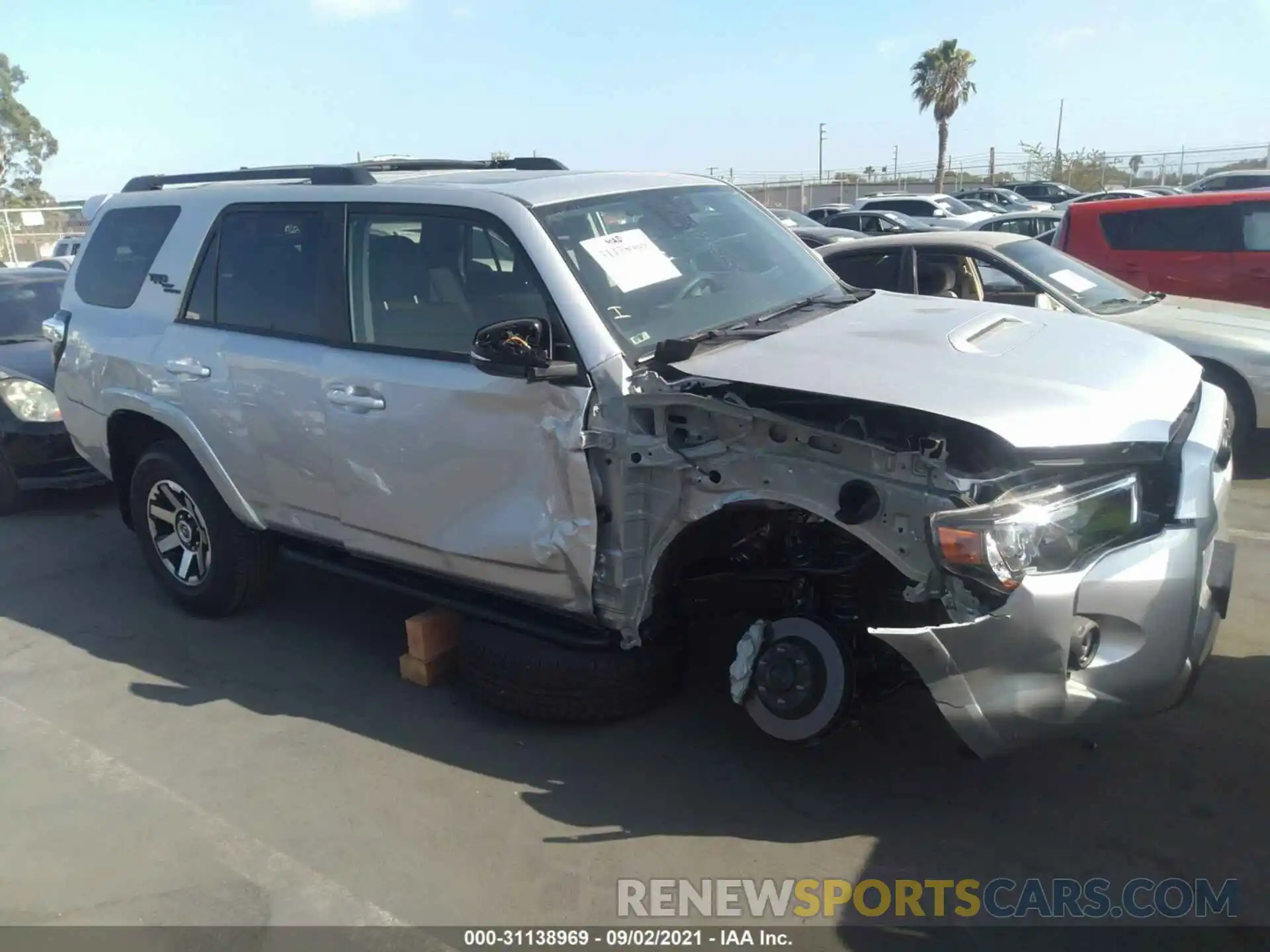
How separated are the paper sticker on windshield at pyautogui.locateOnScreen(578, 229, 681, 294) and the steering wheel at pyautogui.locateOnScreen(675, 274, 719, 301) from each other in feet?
0.22

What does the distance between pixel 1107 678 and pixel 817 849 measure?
3.30ft

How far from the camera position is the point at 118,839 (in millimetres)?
3400

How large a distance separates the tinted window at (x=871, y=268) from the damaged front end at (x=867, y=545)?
3.90 metres

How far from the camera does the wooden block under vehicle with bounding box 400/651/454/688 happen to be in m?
4.30

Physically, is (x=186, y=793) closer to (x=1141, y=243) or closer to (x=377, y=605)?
(x=377, y=605)

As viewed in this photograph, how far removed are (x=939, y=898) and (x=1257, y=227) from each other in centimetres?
754

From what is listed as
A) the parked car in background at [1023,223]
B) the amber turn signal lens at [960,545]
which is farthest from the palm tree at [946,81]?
the amber turn signal lens at [960,545]

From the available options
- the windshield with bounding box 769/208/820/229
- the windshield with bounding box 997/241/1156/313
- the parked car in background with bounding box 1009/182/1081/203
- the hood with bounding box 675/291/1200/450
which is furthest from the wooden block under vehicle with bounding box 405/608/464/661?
the parked car in background with bounding box 1009/182/1081/203

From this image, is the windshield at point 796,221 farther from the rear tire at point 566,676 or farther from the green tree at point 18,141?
the green tree at point 18,141

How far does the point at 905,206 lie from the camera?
83.7 ft

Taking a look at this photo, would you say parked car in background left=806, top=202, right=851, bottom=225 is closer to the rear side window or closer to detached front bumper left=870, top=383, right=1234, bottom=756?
the rear side window

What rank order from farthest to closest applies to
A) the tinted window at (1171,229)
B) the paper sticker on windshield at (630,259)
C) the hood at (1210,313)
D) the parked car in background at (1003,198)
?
the parked car in background at (1003,198) → the tinted window at (1171,229) → the hood at (1210,313) → the paper sticker on windshield at (630,259)

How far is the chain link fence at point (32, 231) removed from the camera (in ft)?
95.5

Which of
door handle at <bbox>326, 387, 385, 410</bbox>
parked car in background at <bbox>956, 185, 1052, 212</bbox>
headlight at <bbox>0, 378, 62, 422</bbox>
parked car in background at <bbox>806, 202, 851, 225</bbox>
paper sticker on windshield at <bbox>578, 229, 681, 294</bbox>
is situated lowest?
headlight at <bbox>0, 378, 62, 422</bbox>
